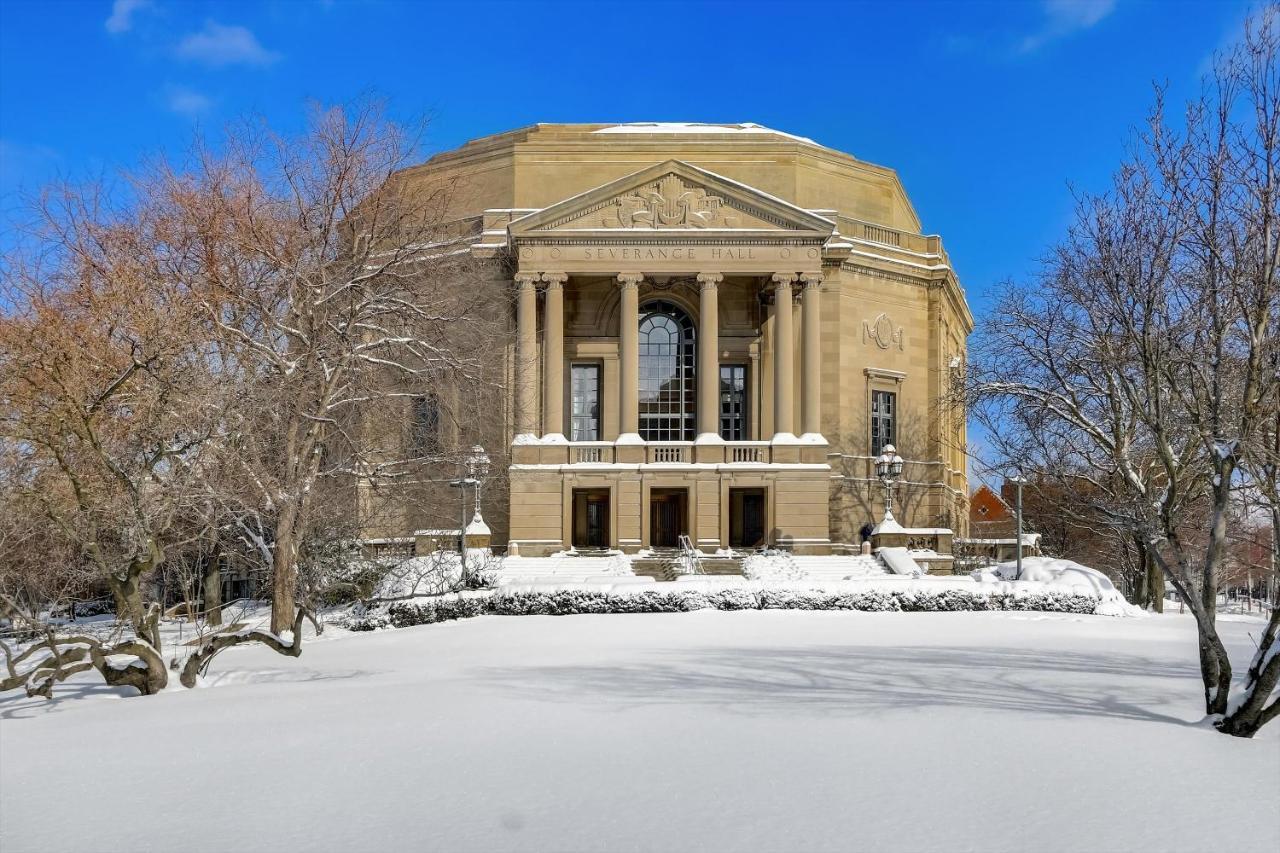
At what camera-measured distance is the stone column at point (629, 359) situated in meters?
41.0

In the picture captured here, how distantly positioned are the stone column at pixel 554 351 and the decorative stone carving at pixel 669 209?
9.26 feet

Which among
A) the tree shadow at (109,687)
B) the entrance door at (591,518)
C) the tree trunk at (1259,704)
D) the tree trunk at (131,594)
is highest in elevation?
the entrance door at (591,518)

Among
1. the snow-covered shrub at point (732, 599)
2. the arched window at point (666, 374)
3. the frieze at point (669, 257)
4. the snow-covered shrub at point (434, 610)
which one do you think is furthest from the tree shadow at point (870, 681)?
the arched window at point (666, 374)

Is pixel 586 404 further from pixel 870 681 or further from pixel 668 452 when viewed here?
pixel 870 681

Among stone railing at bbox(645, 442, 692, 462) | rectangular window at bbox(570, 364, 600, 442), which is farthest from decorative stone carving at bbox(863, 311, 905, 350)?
rectangular window at bbox(570, 364, 600, 442)

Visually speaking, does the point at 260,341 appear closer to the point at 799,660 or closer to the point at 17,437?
the point at 17,437

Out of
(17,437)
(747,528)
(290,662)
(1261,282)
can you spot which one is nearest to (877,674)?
(1261,282)

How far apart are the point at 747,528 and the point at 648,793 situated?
34.6 meters

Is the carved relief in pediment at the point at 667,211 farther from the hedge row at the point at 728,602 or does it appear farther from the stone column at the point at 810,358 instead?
the hedge row at the point at 728,602

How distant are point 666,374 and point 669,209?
639 cm

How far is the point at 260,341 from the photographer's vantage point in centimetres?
2261

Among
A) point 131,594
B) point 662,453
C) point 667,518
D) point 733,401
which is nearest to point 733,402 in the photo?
point 733,401

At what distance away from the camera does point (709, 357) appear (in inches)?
1634

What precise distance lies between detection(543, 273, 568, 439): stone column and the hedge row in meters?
13.7
